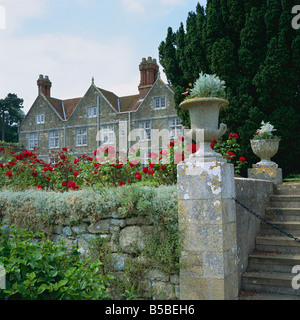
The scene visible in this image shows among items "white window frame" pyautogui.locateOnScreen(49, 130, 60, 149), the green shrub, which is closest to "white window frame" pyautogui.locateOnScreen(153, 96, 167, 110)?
"white window frame" pyautogui.locateOnScreen(49, 130, 60, 149)

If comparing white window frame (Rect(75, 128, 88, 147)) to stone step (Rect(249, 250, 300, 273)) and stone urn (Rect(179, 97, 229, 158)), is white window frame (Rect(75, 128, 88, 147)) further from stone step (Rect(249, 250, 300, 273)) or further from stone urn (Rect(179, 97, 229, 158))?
stone urn (Rect(179, 97, 229, 158))

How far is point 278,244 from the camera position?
5176 mm

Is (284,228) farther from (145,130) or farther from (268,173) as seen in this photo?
(145,130)

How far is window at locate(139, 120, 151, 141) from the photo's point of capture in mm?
21659

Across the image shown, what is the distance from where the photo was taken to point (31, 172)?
649 centimetres

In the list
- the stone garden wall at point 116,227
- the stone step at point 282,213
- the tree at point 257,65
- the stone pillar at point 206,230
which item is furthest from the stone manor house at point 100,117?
the stone pillar at point 206,230

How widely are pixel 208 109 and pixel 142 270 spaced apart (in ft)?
7.33

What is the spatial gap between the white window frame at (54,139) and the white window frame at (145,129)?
764 centimetres

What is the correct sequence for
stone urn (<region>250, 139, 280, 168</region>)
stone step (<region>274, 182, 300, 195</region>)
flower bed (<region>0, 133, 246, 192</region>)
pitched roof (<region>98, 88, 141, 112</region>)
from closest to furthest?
1. flower bed (<region>0, 133, 246, 192</region>)
2. stone step (<region>274, 182, 300, 195</region>)
3. stone urn (<region>250, 139, 280, 168</region>)
4. pitched roof (<region>98, 88, 141, 112</region>)

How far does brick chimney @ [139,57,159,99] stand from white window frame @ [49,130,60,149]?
7664 mm

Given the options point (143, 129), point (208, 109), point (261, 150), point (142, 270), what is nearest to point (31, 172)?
point (142, 270)

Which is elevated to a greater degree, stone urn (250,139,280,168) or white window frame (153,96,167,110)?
white window frame (153,96,167,110)
